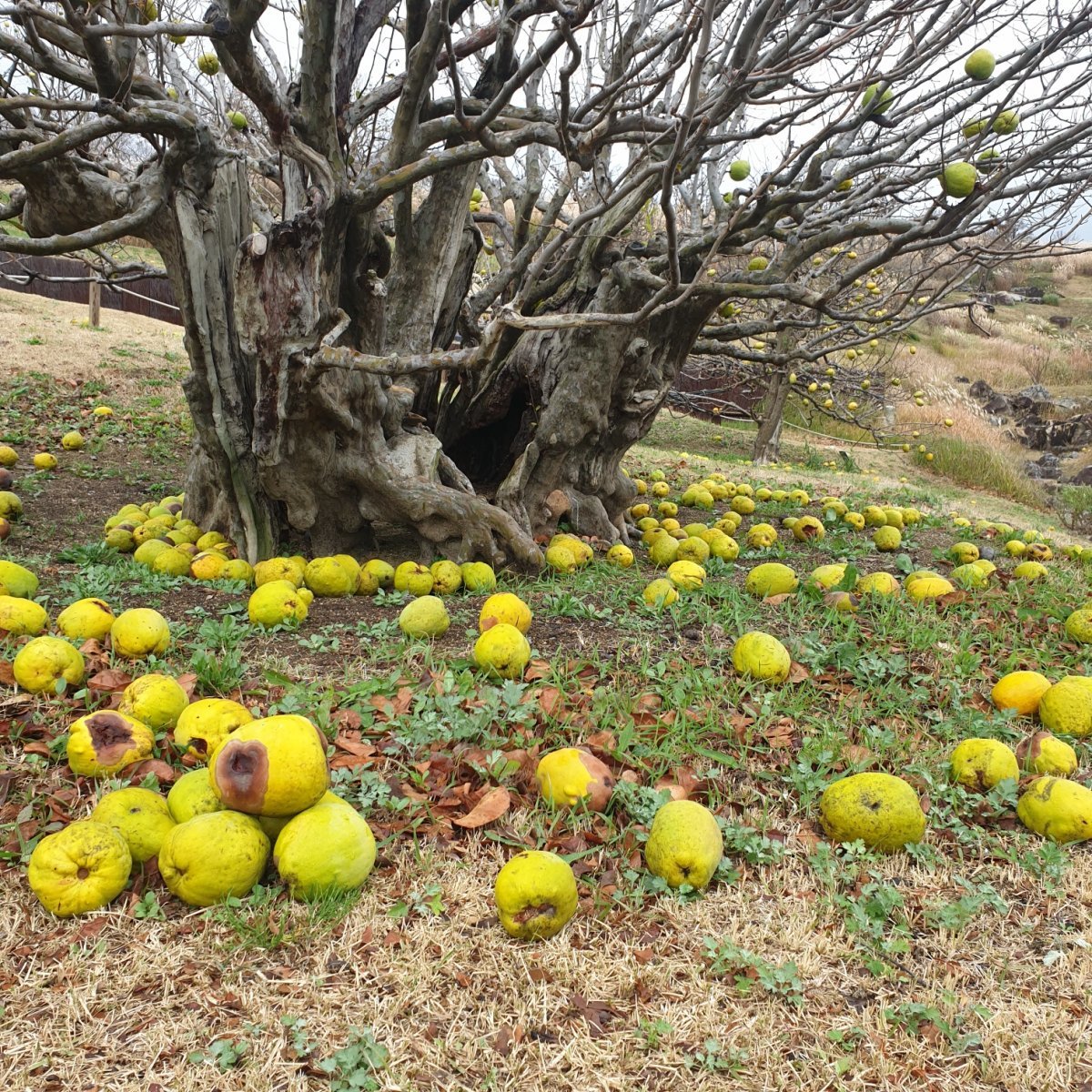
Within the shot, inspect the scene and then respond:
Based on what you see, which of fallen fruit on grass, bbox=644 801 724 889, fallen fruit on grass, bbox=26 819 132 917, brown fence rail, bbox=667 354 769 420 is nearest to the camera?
fallen fruit on grass, bbox=26 819 132 917

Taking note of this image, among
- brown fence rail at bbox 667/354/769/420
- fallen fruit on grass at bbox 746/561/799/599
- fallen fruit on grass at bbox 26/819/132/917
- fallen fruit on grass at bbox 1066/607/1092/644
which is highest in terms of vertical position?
brown fence rail at bbox 667/354/769/420

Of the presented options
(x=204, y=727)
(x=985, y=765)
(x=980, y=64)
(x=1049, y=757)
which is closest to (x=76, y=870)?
(x=204, y=727)

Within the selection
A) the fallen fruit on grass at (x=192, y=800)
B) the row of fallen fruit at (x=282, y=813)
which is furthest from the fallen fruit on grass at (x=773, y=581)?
the fallen fruit on grass at (x=192, y=800)

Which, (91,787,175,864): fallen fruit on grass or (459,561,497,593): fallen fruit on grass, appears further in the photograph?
(459,561,497,593): fallen fruit on grass

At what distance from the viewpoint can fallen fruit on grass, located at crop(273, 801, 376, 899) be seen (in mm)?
2299

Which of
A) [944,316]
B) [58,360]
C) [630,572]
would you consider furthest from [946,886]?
[944,316]

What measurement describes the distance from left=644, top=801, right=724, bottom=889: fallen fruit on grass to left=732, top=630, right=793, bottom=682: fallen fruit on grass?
4.26ft

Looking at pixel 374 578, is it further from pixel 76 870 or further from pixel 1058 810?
pixel 1058 810

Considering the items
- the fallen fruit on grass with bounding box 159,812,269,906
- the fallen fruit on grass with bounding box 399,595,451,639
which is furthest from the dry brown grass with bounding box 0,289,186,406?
the fallen fruit on grass with bounding box 159,812,269,906

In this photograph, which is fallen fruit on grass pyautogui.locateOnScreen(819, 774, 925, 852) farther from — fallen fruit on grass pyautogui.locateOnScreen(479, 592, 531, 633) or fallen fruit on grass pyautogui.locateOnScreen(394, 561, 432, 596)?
fallen fruit on grass pyautogui.locateOnScreen(394, 561, 432, 596)

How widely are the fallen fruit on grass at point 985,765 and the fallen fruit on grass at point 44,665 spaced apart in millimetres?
3807

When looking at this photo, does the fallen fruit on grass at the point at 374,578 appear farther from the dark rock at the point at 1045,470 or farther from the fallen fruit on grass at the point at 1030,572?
the dark rock at the point at 1045,470

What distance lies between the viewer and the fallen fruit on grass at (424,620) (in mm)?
4184

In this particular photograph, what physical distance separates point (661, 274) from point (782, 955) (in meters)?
4.97
